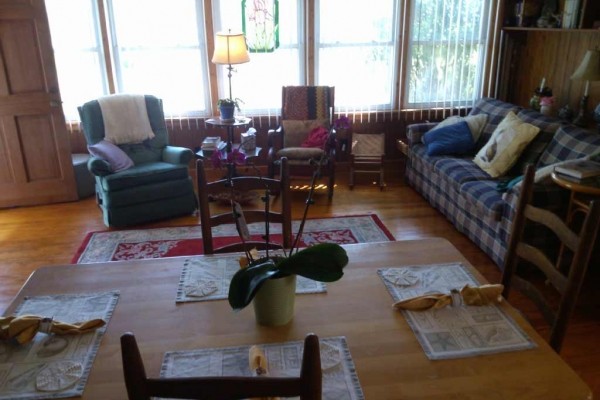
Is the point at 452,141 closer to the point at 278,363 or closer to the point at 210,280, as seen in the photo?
the point at 210,280

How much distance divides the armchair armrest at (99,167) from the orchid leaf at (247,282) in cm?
284

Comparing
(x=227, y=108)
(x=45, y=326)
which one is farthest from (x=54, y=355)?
(x=227, y=108)

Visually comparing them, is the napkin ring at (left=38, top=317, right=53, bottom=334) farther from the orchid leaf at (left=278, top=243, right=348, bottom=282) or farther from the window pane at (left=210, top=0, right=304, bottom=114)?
the window pane at (left=210, top=0, right=304, bottom=114)

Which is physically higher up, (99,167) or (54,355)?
(54,355)

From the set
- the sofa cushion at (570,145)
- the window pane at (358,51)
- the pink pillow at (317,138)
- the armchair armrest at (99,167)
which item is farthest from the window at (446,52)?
the armchair armrest at (99,167)

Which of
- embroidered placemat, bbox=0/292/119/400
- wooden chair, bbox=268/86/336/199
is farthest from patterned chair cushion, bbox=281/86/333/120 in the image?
embroidered placemat, bbox=0/292/119/400

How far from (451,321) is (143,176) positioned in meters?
3.02

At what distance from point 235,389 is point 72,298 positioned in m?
0.93

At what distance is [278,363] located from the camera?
1.24m

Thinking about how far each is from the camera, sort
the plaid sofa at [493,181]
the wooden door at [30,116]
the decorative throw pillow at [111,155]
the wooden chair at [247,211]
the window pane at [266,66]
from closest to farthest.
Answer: the wooden chair at [247,211] < the plaid sofa at [493,181] < the decorative throw pillow at [111,155] < the wooden door at [30,116] < the window pane at [266,66]

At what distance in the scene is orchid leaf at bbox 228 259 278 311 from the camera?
121 centimetres

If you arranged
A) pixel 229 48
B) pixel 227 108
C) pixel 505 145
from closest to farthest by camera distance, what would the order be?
pixel 505 145 < pixel 229 48 < pixel 227 108

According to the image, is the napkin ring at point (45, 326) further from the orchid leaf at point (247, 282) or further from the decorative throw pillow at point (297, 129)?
the decorative throw pillow at point (297, 129)

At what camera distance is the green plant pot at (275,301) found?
1327 mm
